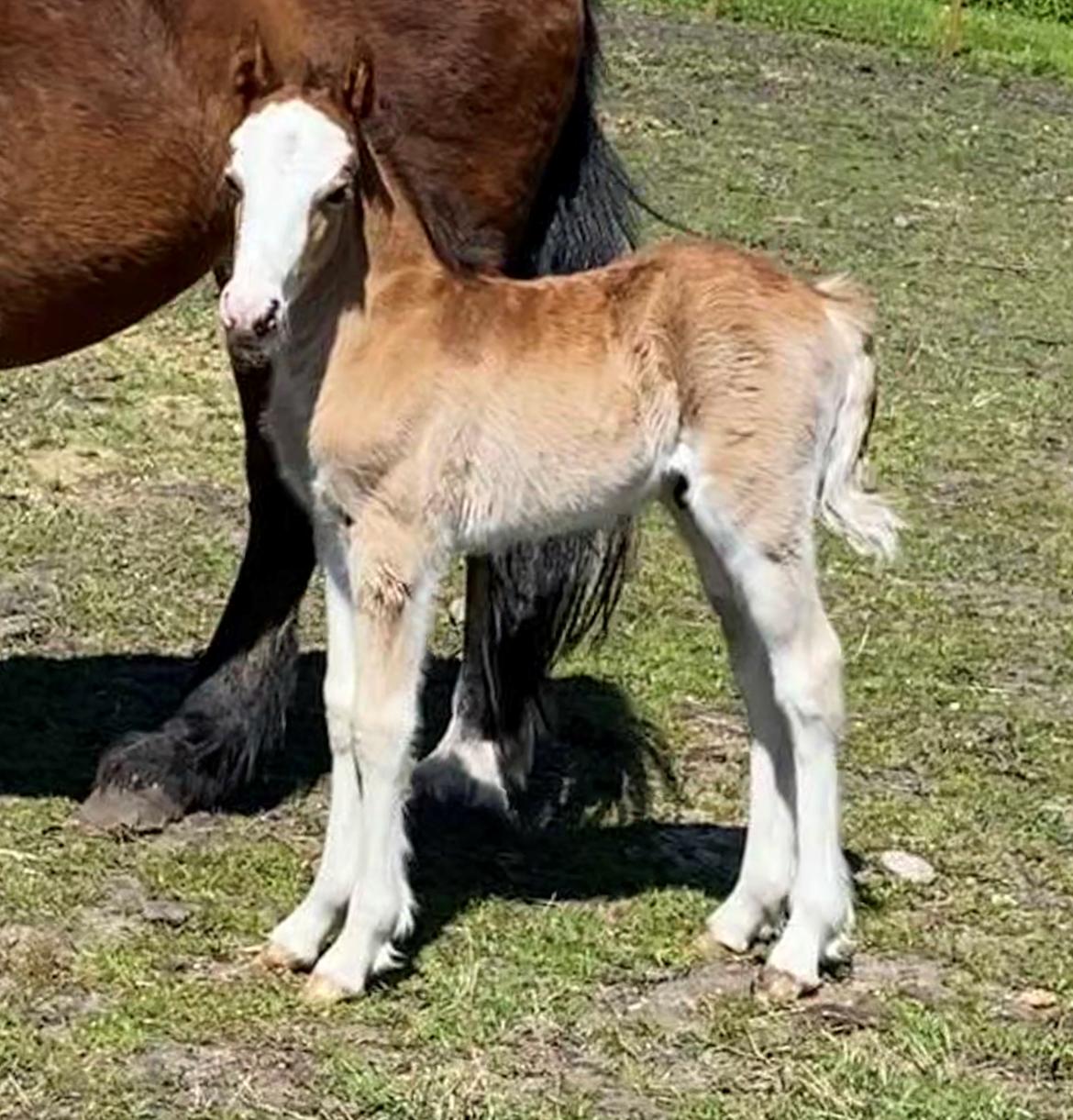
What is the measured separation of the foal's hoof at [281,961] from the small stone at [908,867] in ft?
3.82

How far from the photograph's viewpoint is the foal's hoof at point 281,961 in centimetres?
380

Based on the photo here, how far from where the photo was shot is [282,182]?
134 inches

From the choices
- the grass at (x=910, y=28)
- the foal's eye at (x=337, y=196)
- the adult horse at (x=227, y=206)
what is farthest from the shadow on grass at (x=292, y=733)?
the grass at (x=910, y=28)

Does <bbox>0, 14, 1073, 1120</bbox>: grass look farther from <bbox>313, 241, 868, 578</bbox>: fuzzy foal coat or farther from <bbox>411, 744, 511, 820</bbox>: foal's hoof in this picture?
<bbox>313, 241, 868, 578</bbox>: fuzzy foal coat

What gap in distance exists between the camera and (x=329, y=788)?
4.72 meters

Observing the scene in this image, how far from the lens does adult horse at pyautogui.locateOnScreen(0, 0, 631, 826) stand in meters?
4.35

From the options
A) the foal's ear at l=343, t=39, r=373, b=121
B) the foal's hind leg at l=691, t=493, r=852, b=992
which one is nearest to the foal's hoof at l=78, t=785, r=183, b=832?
the foal's hind leg at l=691, t=493, r=852, b=992

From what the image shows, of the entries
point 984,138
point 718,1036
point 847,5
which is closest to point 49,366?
point 718,1036

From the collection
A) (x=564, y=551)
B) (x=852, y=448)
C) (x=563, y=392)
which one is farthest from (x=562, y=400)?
(x=564, y=551)

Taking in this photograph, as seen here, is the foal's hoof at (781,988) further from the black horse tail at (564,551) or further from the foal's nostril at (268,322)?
the foal's nostril at (268,322)

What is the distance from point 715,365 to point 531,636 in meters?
1.15

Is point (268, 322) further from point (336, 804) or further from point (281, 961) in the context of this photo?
point (281, 961)

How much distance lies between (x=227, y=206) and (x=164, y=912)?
128 cm

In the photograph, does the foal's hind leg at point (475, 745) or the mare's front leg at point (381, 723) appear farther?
the foal's hind leg at point (475, 745)
